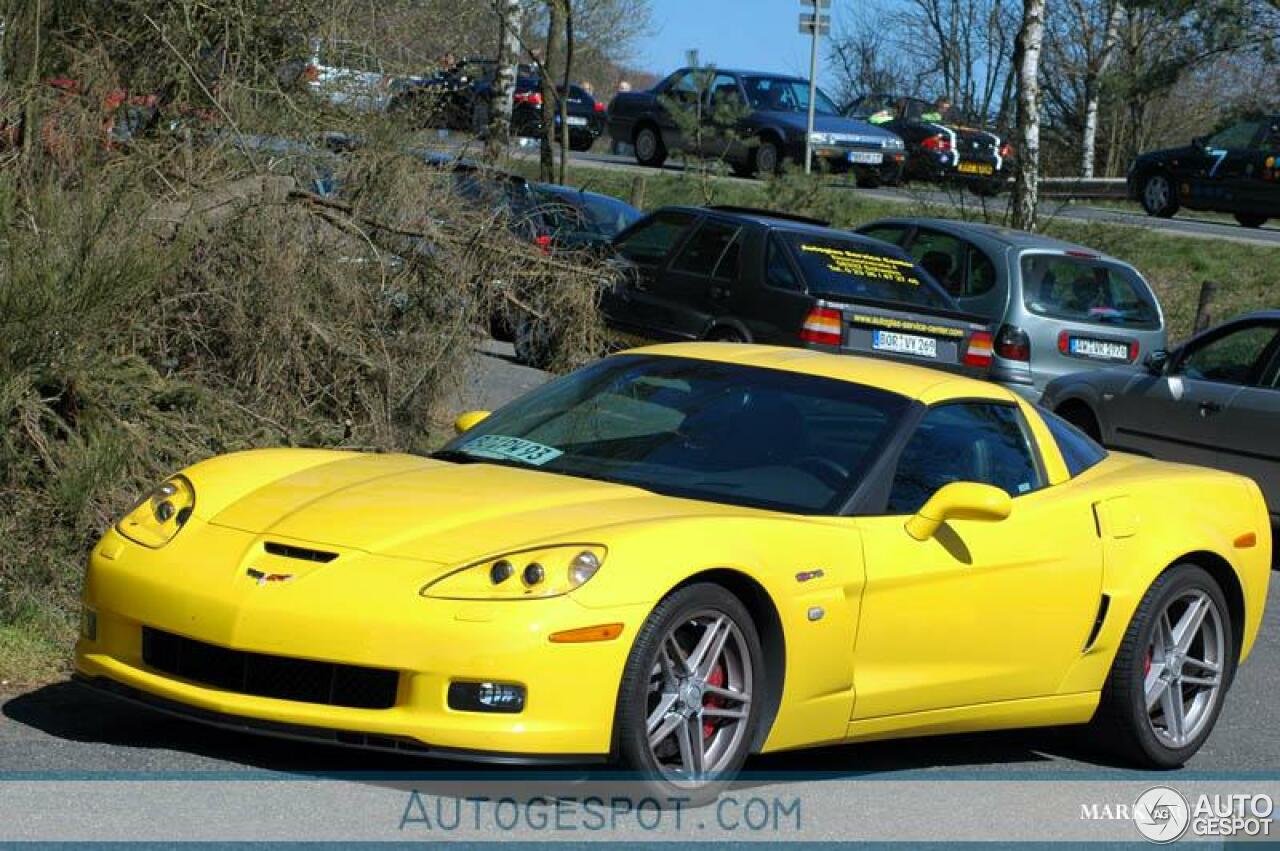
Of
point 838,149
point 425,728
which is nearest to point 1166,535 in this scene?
point 425,728

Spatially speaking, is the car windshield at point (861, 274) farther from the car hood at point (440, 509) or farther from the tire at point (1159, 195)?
the tire at point (1159, 195)

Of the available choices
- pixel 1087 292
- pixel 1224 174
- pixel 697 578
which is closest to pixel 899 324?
pixel 1087 292

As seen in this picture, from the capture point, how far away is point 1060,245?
16562mm

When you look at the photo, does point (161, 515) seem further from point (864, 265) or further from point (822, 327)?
point (864, 265)

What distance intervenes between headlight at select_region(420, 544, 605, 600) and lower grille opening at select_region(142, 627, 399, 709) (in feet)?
0.93

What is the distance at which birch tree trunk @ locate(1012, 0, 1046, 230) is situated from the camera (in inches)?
932

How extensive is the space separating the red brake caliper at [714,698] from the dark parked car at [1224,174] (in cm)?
2580

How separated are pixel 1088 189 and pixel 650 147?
8571 millimetres

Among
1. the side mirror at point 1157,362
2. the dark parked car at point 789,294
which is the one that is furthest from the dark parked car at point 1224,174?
the side mirror at point 1157,362

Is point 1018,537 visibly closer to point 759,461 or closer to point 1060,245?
point 759,461

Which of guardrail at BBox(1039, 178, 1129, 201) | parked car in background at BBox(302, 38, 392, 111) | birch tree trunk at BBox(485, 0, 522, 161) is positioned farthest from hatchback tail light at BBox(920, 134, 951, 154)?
parked car in background at BBox(302, 38, 392, 111)

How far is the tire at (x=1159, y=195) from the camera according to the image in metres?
31.3

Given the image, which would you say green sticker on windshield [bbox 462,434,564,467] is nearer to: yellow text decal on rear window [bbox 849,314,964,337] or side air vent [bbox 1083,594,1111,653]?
side air vent [bbox 1083,594,1111,653]

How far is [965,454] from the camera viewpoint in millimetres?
6758
